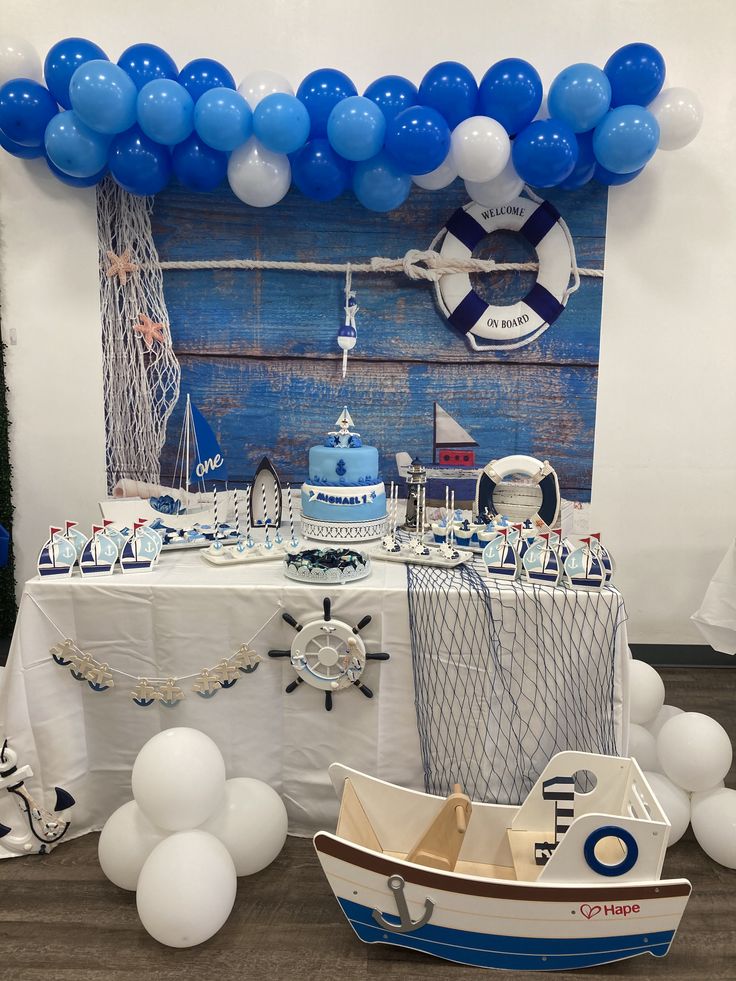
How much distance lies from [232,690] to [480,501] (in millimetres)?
958

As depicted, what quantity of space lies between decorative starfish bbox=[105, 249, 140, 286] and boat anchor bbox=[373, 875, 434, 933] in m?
2.26

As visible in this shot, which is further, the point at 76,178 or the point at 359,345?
the point at 359,345

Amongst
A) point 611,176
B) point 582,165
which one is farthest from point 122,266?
point 611,176

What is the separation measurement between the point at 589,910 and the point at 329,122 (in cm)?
219

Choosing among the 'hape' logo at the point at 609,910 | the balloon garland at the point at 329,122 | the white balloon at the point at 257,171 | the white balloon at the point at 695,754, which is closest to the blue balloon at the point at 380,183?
the balloon garland at the point at 329,122

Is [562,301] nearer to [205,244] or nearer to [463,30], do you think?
[463,30]

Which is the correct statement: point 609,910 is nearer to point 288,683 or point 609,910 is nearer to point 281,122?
point 288,683

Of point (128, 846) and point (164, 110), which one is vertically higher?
point (164, 110)

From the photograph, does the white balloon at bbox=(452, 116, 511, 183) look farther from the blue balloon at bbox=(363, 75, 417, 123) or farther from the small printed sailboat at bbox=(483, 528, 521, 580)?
the small printed sailboat at bbox=(483, 528, 521, 580)

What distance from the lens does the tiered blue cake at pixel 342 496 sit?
212 centimetres

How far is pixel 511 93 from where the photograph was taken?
7.19 feet

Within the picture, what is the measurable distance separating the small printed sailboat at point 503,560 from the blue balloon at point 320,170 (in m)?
1.33

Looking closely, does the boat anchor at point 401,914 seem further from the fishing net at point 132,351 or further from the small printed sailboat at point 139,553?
the fishing net at point 132,351

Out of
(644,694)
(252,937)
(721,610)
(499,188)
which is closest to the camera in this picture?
(252,937)
